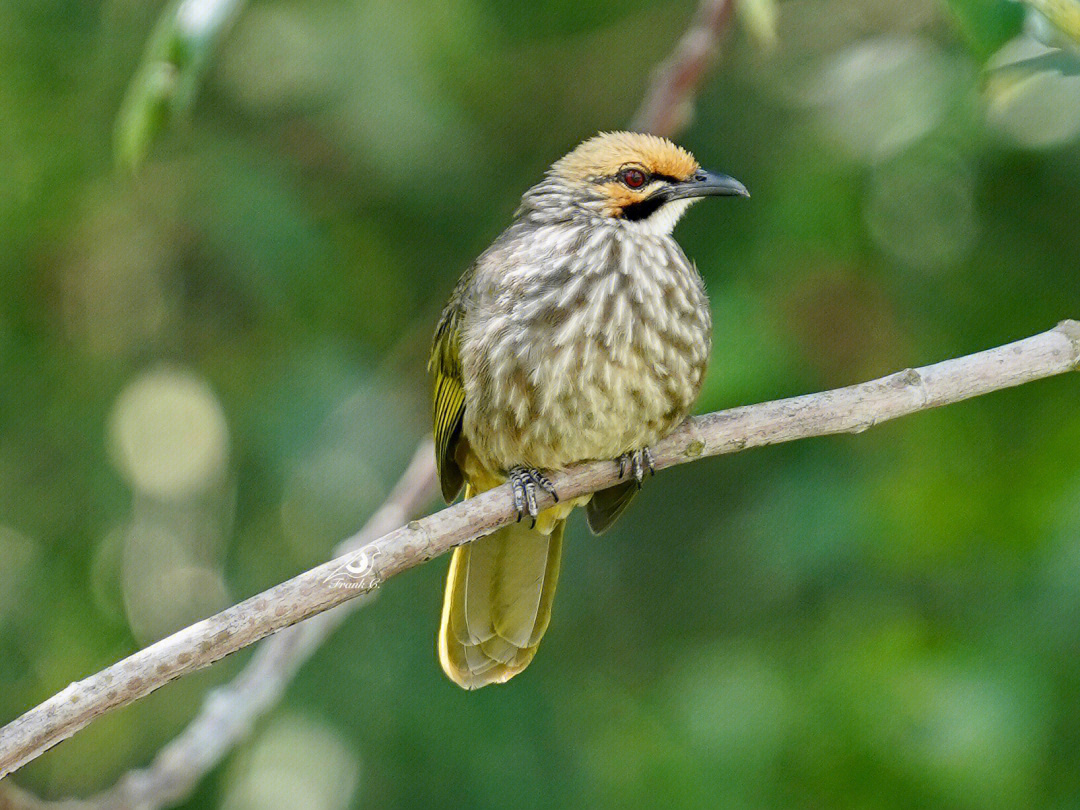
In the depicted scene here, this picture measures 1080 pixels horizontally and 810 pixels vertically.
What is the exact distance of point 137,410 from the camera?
498 centimetres

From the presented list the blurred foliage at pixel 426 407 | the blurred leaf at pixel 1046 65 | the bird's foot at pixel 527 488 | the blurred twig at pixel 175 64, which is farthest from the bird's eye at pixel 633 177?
the blurred twig at pixel 175 64

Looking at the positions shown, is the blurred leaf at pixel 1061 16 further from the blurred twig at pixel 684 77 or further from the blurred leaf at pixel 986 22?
the blurred twig at pixel 684 77

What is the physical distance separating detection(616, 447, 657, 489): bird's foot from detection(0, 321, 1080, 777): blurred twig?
0.02m

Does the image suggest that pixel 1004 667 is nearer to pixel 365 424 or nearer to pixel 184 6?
pixel 365 424

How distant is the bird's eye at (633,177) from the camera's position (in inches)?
150

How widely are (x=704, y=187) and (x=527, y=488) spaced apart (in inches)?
A: 36.7

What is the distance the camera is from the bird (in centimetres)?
345

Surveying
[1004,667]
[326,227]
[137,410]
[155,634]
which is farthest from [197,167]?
[1004,667]

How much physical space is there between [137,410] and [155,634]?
2.54ft

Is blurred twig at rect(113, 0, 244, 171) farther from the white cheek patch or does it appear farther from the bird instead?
the white cheek patch

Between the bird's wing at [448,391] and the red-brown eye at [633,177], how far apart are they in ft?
1.63

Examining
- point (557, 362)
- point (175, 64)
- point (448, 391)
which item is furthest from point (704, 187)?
point (175, 64)

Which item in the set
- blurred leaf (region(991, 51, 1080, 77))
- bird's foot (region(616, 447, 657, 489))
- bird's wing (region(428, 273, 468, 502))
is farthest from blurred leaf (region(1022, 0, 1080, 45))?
bird's wing (region(428, 273, 468, 502))

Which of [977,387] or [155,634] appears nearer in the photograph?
[977,387]
